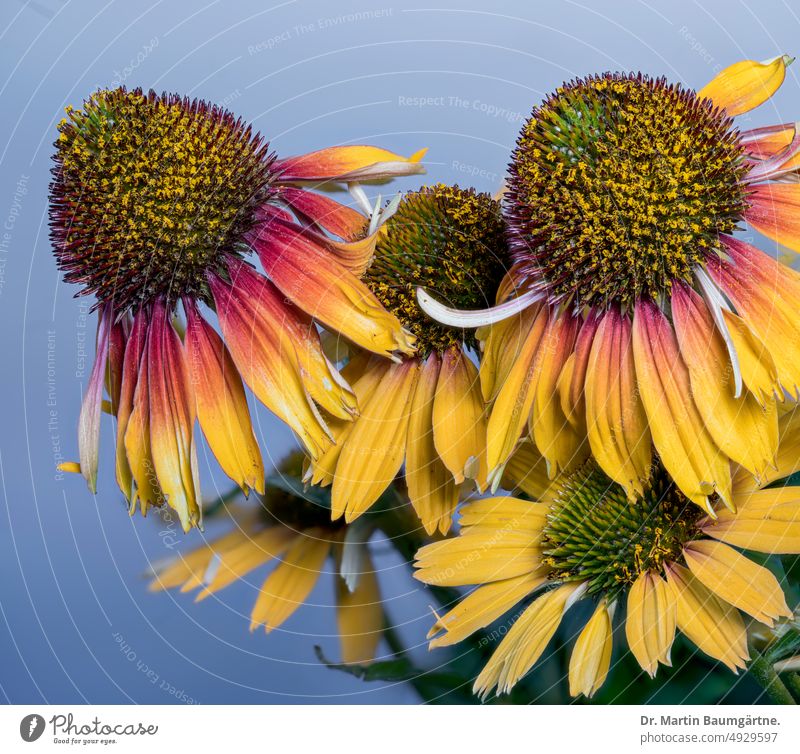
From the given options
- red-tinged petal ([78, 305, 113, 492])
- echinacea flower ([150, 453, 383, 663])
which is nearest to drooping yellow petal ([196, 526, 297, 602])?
echinacea flower ([150, 453, 383, 663])

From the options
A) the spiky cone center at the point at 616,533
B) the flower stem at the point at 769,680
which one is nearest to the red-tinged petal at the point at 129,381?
the spiky cone center at the point at 616,533

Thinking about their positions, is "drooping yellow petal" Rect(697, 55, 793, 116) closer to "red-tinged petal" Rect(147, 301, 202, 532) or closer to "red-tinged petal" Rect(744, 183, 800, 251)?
"red-tinged petal" Rect(744, 183, 800, 251)

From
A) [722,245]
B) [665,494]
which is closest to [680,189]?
[722,245]

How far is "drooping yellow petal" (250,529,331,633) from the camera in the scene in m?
0.59

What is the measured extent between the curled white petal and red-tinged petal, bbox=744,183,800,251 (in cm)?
12

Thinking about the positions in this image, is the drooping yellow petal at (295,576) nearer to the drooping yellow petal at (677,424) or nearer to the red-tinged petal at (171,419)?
the red-tinged petal at (171,419)

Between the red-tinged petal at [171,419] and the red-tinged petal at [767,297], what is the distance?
264 mm

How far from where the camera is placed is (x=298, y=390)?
48 centimetres

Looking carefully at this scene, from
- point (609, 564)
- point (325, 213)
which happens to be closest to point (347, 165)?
point (325, 213)

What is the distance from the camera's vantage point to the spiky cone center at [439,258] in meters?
0.50

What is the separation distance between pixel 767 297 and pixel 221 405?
268 millimetres

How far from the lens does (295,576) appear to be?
593mm

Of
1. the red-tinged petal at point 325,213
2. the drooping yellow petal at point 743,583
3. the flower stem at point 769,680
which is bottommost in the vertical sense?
the flower stem at point 769,680
